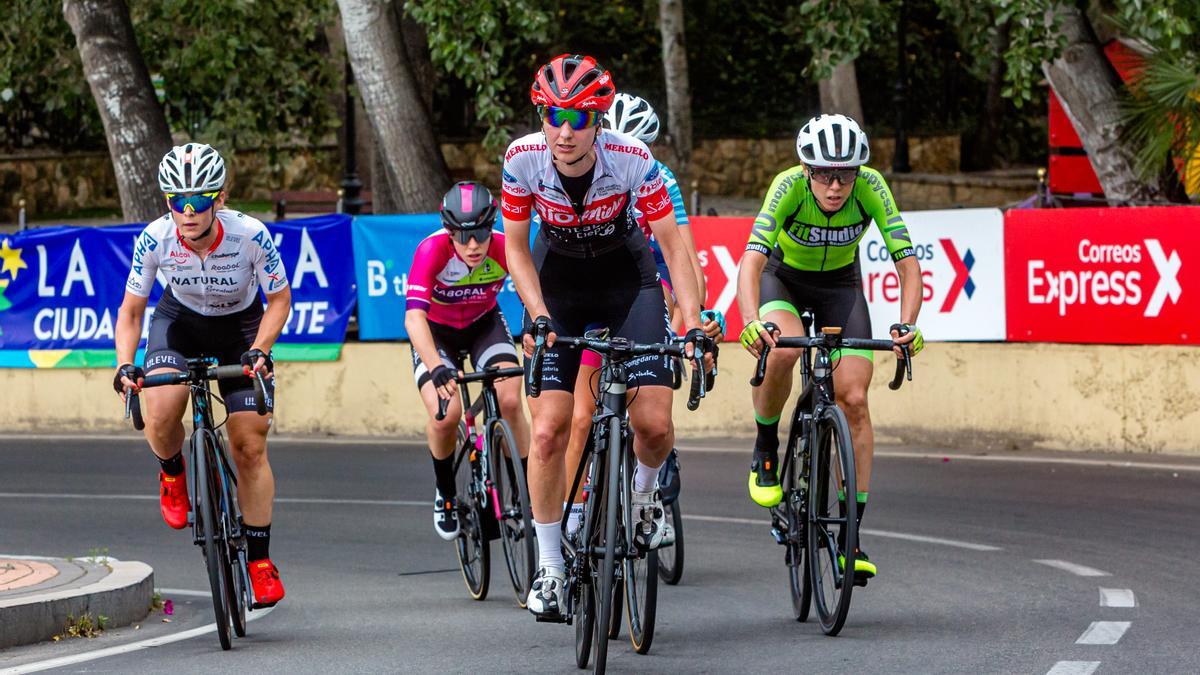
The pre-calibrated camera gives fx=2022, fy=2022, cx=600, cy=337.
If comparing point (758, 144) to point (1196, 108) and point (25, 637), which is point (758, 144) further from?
point (25, 637)

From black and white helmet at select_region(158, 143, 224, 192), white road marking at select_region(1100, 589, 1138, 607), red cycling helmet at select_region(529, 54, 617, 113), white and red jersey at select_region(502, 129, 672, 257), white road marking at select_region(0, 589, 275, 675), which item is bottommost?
white road marking at select_region(1100, 589, 1138, 607)

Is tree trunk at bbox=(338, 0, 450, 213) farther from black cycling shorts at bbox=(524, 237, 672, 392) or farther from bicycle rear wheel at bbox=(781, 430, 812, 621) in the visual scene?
black cycling shorts at bbox=(524, 237, 672, 392)

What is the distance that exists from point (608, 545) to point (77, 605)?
113 inches

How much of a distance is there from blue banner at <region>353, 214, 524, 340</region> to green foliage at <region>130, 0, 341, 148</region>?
587 centimetres

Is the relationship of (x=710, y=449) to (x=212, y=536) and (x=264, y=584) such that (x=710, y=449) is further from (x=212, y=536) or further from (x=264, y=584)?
(x=212, y=536)

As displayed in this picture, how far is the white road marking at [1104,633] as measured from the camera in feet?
26.4

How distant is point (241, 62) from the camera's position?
73.6ft

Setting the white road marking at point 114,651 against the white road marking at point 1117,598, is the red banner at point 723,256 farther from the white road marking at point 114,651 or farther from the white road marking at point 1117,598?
the white road marking at point 114,651

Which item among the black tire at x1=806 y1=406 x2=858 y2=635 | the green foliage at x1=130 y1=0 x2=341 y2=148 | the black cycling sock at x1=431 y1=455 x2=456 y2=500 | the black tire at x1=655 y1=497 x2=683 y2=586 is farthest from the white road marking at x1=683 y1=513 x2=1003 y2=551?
the green foliage at x1=130 y1=0 x2=341 y2=148

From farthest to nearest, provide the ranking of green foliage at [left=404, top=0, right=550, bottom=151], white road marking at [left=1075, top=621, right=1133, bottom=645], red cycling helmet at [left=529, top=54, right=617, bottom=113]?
1. green foliage at [left=404, top=0, right=550, bottom=151]
2. white road marking at [left=1075, top=621, right=1133, bottom=645]
3. red cycling helmet at [left=529, top=54, right=617, bottom=113]

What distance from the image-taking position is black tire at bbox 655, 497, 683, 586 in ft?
31.6

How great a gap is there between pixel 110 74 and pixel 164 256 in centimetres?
1127

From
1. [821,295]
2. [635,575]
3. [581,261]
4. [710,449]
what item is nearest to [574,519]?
[635,575]

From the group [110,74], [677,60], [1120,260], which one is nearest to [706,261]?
[1120,260]
